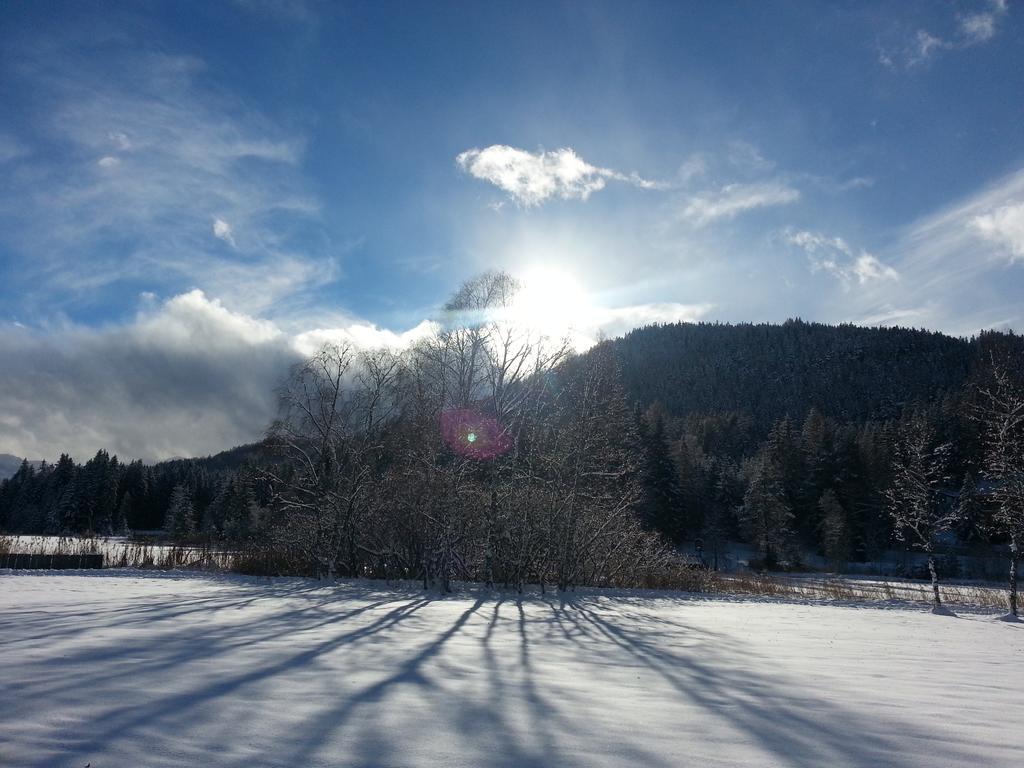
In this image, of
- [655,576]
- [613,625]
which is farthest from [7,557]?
[655,576]

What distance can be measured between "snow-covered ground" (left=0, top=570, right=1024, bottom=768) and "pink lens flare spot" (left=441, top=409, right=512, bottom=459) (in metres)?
11.0

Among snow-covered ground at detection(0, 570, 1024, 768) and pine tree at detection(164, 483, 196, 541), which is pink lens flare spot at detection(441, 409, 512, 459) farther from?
pine tree at detection(164, 483, 196, 541)

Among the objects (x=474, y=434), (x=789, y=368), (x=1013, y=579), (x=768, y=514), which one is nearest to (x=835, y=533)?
(x=768, y=514)

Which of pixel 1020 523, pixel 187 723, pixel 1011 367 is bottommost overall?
pixel 187 723

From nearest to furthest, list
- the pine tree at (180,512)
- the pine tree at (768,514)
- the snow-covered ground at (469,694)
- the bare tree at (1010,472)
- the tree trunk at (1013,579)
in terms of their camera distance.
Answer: the snow-covered ground at (469,694) → the tree trunk at (1013,579) → the bare tree at (1010,472) → the pine tree at (768,514) → the pine tree at (180,512)

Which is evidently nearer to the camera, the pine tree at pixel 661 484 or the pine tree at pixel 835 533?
the pine tree at pixel 661 484

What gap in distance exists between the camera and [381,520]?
16922 millimetres

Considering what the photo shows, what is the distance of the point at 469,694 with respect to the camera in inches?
153

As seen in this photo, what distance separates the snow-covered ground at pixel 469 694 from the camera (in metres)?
2.87

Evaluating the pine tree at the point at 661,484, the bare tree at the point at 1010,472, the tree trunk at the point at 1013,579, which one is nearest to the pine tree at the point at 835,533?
the pine tree at the point at 661,484

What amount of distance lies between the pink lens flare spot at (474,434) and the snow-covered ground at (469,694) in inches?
432

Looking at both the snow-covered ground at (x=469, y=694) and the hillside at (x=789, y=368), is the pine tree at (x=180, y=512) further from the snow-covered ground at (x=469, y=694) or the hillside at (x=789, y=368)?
the hillside at (x=789, y=368)

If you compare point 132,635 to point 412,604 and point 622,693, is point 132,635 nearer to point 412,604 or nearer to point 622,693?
point 622,693

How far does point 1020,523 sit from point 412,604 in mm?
15240
